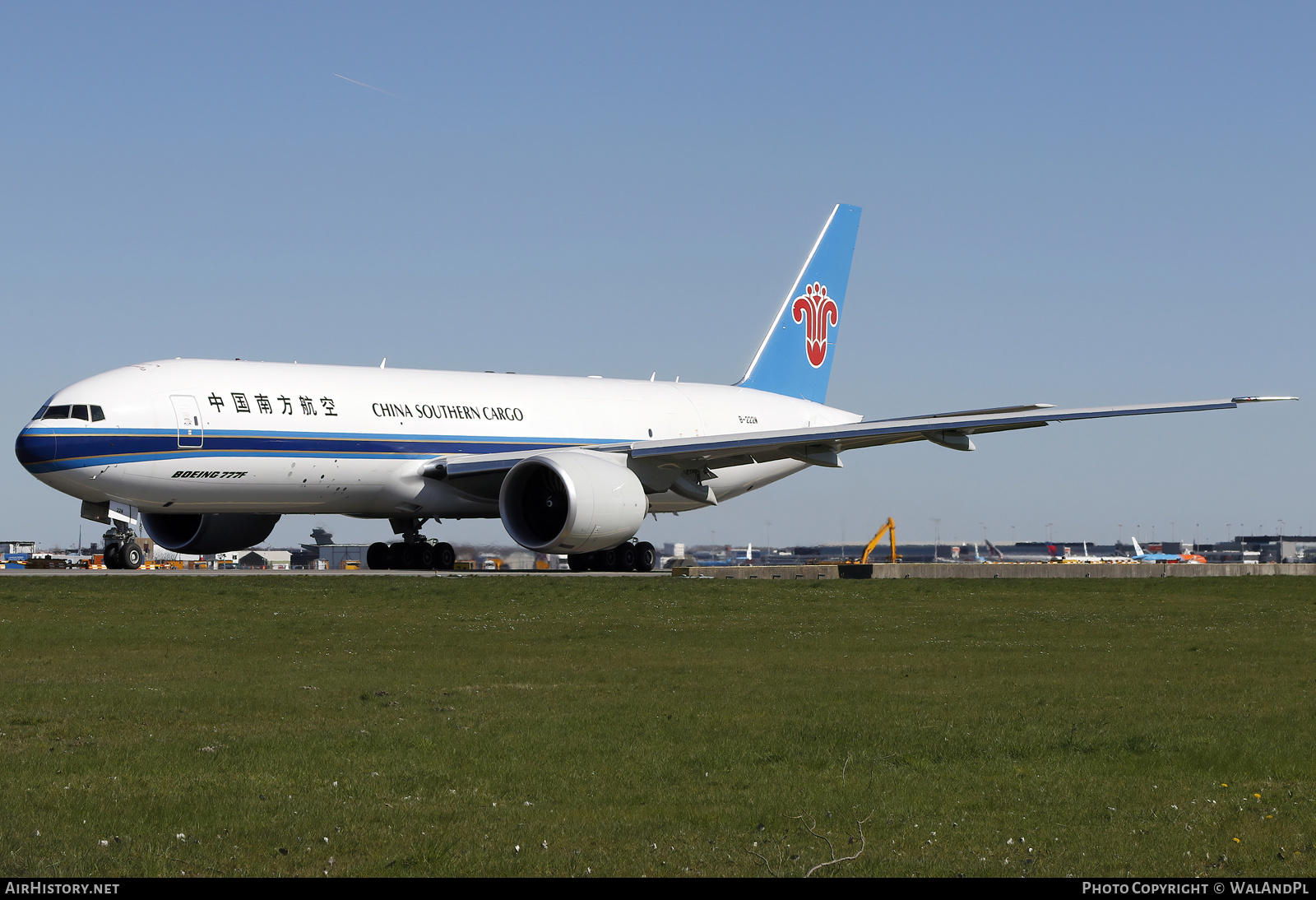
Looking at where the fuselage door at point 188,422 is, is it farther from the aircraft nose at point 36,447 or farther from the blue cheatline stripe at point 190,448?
the aircraft nose at point 36,447

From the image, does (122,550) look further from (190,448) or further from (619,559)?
(619,559)

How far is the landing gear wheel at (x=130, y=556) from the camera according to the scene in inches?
1165

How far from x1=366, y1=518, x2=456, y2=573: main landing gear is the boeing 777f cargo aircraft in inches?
1.8

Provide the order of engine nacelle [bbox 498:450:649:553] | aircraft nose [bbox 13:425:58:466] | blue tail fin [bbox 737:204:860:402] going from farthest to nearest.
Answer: blue tail fin [bbox 737:204:860:402], engine nacelle [bbox 498:450:649:553], aircraft nose [bbox 13:425:58:466]

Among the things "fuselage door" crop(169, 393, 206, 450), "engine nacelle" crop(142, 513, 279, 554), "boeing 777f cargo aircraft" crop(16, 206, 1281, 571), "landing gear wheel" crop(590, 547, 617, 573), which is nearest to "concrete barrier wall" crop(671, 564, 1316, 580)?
"landing gear wheel" crop(590, 547, 617, 573)

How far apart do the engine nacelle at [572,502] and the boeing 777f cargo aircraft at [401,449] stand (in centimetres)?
4

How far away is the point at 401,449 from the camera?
1261 inches

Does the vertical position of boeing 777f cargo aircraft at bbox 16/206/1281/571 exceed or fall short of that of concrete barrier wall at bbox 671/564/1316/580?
it exceeds it

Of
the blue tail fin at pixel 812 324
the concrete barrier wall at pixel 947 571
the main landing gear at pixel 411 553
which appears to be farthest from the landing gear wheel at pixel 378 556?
the blue tail fin at pixel 812 324

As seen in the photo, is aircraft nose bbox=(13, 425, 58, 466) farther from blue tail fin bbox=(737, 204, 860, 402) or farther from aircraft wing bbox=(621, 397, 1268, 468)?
blue tail fin bbox=(737, 204, 860, 402)

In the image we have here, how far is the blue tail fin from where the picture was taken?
4419 cm

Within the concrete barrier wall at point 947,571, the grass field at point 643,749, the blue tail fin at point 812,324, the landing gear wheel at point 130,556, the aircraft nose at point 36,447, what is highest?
the blue tail fin at point 812,324

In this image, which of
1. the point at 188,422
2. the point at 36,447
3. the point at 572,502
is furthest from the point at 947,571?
the point at 36,447

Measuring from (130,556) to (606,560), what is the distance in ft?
36.8
